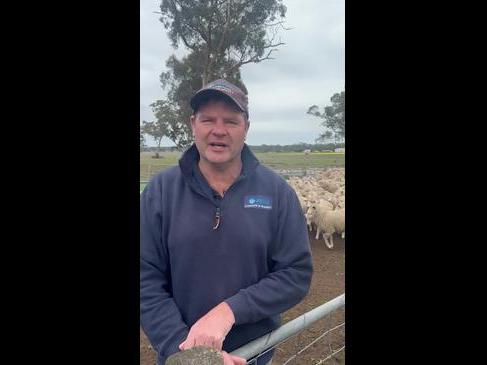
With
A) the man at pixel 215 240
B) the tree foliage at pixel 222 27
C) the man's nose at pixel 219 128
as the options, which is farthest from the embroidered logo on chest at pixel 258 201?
the tree foliage at pixel 222 27

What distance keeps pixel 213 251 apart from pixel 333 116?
0.72m

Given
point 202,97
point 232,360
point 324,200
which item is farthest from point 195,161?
point 232,360

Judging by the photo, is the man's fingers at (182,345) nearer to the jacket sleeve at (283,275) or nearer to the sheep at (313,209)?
the jacket sleeve at (283,275)

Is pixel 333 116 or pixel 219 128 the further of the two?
pixel 333 116

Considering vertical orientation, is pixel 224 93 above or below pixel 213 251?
above

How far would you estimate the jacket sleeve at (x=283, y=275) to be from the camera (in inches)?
66.6

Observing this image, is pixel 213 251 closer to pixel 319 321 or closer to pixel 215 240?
pixel 215 240

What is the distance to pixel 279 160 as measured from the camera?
6.05 ft

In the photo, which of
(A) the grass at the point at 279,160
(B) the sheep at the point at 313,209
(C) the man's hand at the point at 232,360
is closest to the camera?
(C) the man's hand at the point at 232,360

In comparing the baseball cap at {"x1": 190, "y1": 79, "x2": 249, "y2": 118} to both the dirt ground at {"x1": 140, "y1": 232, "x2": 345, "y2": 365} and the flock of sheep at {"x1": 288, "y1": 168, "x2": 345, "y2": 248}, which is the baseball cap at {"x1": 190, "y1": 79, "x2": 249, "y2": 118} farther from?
the dirt ground at {"x1": 140, "y1": 232, "x2": 345, "y2": 365}

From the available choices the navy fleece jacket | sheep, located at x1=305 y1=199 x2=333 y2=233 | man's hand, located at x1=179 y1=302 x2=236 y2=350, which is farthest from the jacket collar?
man's hand, located at x1=179 y1=302 x2=236 y2=350
